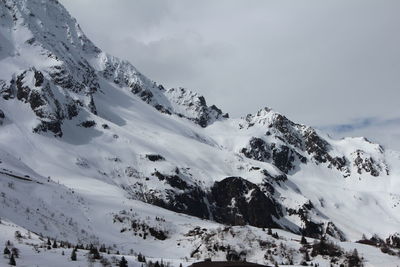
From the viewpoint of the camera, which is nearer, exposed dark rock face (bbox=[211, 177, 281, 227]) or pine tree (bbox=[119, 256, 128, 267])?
pine tree (bbox=[119, 256, 128, 267])

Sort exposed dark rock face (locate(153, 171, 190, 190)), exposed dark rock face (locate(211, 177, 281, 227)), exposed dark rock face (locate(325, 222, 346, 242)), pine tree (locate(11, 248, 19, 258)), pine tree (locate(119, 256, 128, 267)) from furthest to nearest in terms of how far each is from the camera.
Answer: exposed dark rock face (locate(325, 222, 346, 242)), exposed dark rock face (locate(211, 177, 281, 227)), exposed dark rock face (locate(153, 171, 190, 190)), pine tree (locate(119, 256, 128, 267)), pine tree (locate(11, 248, 19, 258))

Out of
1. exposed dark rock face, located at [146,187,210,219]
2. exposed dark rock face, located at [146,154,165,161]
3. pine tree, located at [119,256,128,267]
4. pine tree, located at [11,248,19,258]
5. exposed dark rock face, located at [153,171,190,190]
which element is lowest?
pine tree, located at [11,248,19,258]

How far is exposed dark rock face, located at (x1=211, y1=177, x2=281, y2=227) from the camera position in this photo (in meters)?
175

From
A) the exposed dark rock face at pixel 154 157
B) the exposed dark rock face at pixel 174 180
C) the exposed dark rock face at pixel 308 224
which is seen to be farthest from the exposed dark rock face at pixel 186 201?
the exposed dark rock face at pixel 308 224

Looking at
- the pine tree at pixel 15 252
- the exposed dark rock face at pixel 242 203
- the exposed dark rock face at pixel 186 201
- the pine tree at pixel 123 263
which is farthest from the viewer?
the exposed dark rock face at pixel 242 203

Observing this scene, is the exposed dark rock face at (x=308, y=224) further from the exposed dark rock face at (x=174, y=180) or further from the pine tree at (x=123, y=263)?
the pine tree at (x=123, y=263)

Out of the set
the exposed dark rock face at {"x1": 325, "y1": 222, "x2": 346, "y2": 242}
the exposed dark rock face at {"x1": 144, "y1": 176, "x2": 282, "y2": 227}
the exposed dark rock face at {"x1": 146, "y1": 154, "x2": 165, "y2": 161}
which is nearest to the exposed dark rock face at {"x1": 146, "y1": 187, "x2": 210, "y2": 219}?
the exposed dark rock face at {"x1": 144, "y1": 176, "x2": 282, "y2": 227}

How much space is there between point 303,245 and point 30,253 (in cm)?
2803

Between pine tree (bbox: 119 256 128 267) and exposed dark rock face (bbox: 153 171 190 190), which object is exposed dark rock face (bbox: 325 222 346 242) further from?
pine tree (bbox: 119 256 128 267)

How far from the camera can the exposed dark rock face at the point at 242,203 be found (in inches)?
6908

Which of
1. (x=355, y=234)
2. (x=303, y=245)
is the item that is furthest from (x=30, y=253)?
(x=355, y=234)

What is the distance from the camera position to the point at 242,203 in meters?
182

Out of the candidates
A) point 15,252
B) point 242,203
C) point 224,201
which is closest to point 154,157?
point 224,201

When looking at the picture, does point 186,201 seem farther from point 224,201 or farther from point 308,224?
point 308,224
